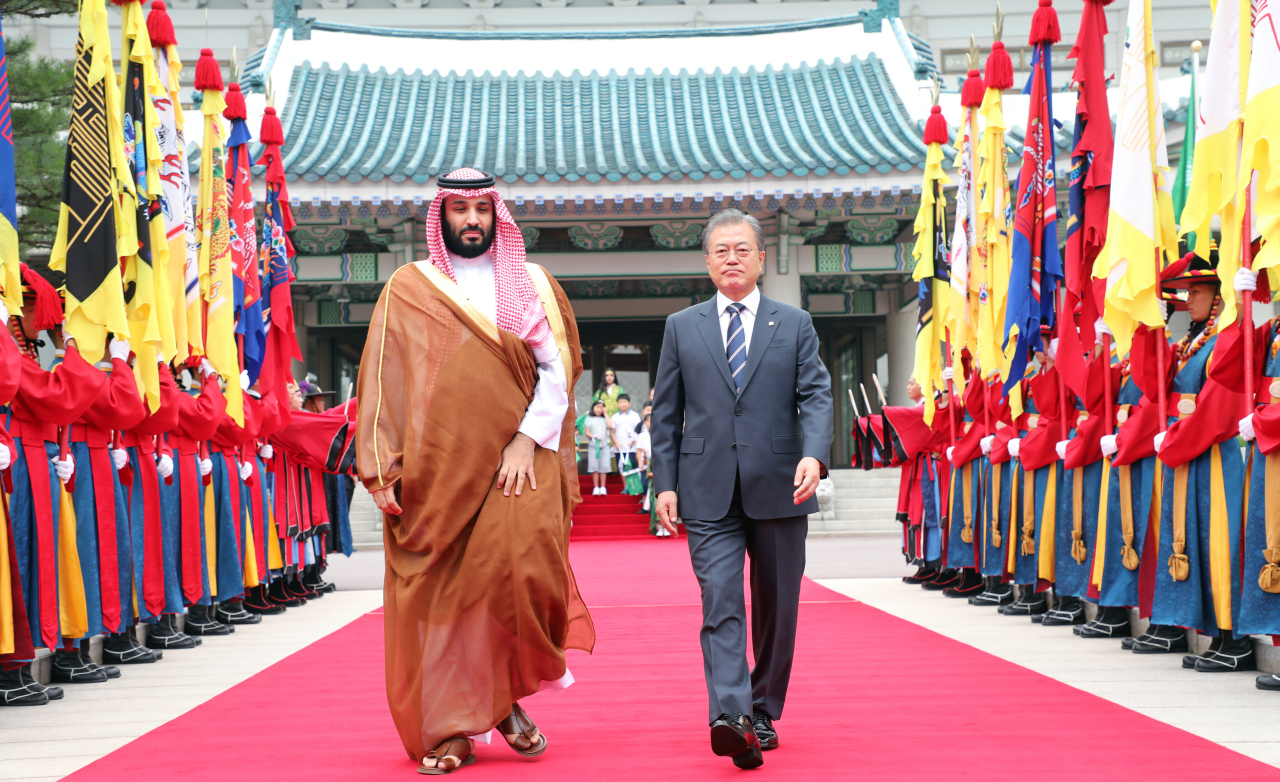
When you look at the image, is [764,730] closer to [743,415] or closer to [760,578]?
[760,578]


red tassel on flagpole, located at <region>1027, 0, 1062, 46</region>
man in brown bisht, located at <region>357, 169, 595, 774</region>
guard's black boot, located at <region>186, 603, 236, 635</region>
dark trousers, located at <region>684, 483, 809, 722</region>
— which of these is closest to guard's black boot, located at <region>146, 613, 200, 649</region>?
guard's black boot, located at <region>186, 603, 236, 635</region>

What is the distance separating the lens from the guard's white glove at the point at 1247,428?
12.6ft

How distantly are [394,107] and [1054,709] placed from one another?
12.9 metres

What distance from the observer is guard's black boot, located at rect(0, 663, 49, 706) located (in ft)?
13.0

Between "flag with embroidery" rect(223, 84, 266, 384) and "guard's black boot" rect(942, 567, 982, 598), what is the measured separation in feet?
14.7

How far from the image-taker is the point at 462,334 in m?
3.09

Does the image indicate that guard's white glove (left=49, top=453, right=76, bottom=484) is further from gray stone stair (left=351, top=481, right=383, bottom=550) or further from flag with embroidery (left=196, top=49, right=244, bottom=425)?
gray stone stair (left=351, top=481, right=383, bottom=550)

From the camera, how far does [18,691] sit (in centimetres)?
399

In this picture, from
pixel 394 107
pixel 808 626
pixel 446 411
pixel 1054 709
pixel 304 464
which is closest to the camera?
pixel 446 411

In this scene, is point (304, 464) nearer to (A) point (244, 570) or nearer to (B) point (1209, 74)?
(A) point (244, 570)

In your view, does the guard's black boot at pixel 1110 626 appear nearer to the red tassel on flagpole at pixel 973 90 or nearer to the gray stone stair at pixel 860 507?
the red tassel on flagpole at pixel 973 90

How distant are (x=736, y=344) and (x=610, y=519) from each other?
1091 cm

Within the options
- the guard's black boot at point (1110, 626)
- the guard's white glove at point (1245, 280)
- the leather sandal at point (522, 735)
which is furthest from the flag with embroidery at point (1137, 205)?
the leather sandal at point (522, 735)

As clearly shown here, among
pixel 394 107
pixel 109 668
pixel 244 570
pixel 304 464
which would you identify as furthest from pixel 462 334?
pixel 394 107
